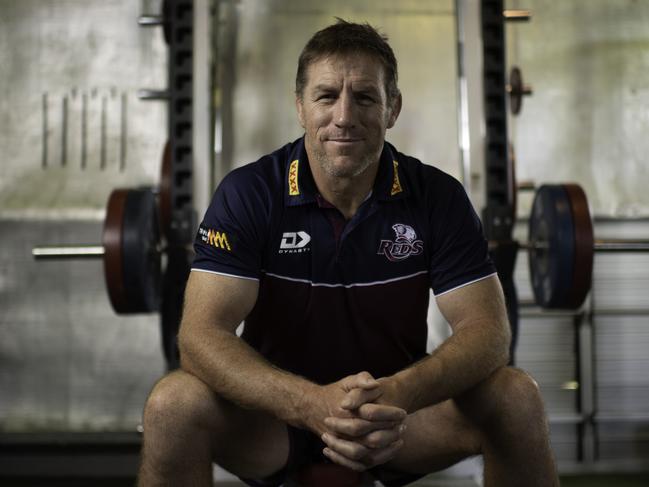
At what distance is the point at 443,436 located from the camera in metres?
1.55

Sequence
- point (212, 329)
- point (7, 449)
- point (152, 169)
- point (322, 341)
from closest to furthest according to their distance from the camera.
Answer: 1. point (212, 329)
2. point (322, 341)
3. point (7, 449)
4. point (152, 169)

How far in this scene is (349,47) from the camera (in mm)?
1554

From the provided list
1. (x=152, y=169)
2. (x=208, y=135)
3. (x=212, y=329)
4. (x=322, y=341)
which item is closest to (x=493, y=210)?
(x=208, y=135)

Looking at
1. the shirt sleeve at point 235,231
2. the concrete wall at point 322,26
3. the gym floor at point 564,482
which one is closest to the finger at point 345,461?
the shirt sleeve at point 235,231

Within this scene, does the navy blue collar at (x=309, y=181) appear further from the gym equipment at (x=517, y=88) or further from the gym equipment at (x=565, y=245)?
the gym equipment at (x=517, y=88)

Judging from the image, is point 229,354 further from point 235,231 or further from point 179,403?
point 235,231

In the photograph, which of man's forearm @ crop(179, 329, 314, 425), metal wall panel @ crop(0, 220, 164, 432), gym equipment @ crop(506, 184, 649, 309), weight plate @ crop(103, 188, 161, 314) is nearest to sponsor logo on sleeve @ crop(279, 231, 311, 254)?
man's forearm @ crop(179, 329, 314, 425)

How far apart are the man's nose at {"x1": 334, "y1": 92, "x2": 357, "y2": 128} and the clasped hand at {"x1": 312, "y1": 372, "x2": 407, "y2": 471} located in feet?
1.67

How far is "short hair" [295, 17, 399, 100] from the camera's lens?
156 centimetres

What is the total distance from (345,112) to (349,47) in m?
0.14

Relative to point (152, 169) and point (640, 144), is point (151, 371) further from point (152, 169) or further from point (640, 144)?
point (640, 144)

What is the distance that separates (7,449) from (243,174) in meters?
2.26

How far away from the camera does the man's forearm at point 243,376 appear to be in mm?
1359

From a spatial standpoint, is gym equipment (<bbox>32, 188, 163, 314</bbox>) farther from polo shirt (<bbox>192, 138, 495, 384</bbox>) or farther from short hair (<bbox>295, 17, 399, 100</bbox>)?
short hair (<bbox>295, 17, 399, 100</bbox>)
